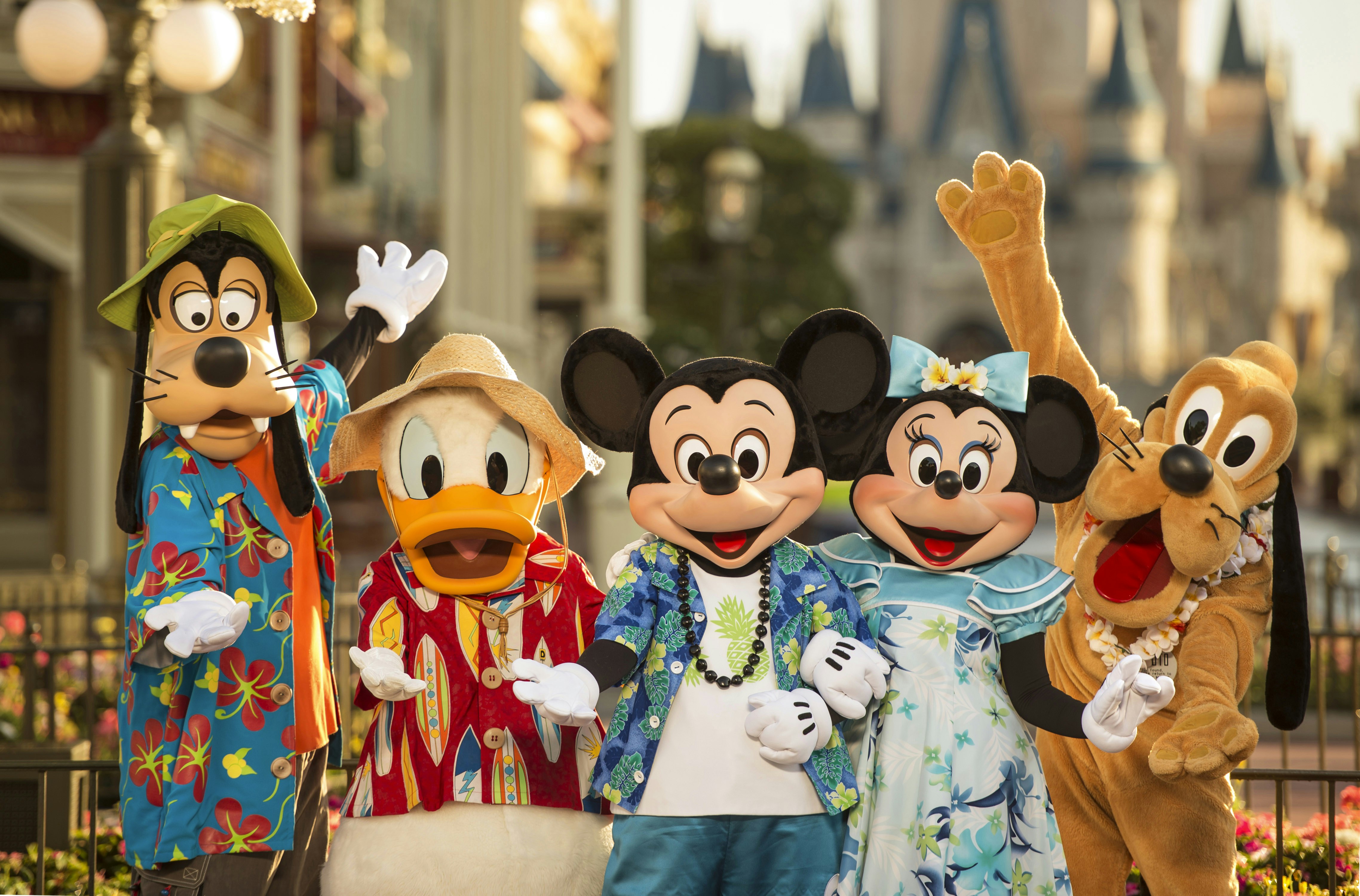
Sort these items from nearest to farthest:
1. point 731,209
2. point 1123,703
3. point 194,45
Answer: point 1123,703
point 194,45
point 731,209

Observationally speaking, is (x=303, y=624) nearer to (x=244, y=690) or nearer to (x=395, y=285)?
(x=244, y=690)

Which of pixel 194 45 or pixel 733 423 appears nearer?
pixel 733 423

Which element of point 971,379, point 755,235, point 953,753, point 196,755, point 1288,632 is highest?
point 755,235

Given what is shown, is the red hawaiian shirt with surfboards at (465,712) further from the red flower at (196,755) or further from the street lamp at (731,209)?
the street lamp at (731,209)

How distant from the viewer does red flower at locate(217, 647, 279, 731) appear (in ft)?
10.5

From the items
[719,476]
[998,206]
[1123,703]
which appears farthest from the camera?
[998,206]

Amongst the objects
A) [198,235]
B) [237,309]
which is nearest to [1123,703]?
[237,309]

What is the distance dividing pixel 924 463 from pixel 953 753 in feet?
2.18

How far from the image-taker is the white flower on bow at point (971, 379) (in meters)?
3.23

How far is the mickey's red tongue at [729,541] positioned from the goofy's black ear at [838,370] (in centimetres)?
31

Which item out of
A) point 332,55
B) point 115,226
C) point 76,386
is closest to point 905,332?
point 332,55

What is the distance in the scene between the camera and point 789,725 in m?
2.90

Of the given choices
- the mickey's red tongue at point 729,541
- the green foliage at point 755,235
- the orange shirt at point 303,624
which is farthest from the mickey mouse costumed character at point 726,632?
the green foliage at point 755,235

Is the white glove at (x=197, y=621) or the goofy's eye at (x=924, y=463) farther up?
the goofy's eye at (x=924, y=463)
